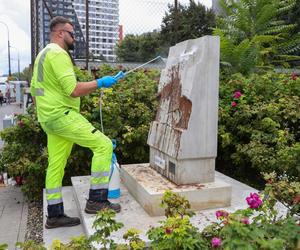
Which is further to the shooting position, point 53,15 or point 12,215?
point 53,15

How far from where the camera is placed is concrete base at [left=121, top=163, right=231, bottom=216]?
144 inches

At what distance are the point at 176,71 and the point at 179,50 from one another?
253 mm

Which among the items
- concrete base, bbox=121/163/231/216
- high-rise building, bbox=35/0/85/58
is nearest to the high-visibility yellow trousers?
concrete base, bbox=121/163/231/216

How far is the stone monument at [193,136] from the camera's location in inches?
149

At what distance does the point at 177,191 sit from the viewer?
371cm

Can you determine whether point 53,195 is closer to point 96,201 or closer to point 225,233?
point 96,201

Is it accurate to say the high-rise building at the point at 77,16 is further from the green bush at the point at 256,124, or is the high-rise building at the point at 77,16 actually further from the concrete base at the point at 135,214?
the concrete base at the point at 135,214

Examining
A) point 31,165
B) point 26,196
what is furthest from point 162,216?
point 26,196

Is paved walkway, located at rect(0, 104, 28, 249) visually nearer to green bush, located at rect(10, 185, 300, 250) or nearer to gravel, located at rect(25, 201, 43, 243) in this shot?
gravel, located at rect(25, 201, 43, 243)

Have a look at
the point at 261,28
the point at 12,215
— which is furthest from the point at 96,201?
the point at 261,28

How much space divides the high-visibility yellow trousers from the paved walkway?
775mm

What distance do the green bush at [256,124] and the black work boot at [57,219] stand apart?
254 centimetres

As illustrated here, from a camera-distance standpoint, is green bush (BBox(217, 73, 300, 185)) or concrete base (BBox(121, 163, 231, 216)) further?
green bush (BBox(217, 73, 300, 185))

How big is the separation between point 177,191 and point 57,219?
1220mm
